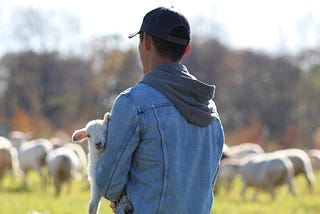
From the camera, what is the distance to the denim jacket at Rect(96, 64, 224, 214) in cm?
348

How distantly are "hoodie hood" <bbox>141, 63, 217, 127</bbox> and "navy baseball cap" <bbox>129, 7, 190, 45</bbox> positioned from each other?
147 mm

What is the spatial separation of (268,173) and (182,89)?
49.6ft

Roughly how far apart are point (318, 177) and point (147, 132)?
22.5 metres

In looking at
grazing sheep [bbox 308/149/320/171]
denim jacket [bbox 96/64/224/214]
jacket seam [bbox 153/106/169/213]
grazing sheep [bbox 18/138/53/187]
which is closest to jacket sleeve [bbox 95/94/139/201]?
denim jacket [bbox 96/64/224/214]

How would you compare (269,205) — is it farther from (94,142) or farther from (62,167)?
(94,142)

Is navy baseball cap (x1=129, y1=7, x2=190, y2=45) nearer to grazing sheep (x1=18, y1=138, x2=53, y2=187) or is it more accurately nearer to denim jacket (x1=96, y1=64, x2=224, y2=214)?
denim jacket (x1=96, y1=64, x2=224, y2=214)

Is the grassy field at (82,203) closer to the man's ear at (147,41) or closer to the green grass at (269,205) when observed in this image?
the green grass at (269,205)

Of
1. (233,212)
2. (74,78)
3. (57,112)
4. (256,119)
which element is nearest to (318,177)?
(233,212)

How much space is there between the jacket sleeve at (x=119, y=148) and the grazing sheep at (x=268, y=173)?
14861 mm

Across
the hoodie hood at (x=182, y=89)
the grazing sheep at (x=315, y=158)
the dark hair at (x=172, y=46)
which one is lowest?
the grazing sheep at (x=315, y=158)

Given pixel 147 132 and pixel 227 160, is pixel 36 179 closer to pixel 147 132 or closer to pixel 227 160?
pixel 227 160

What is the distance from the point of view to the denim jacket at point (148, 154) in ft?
11.4

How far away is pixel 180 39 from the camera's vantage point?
366cm

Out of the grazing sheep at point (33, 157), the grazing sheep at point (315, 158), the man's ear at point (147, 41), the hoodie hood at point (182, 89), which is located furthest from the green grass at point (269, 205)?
the man's ear at point (147, 41)
